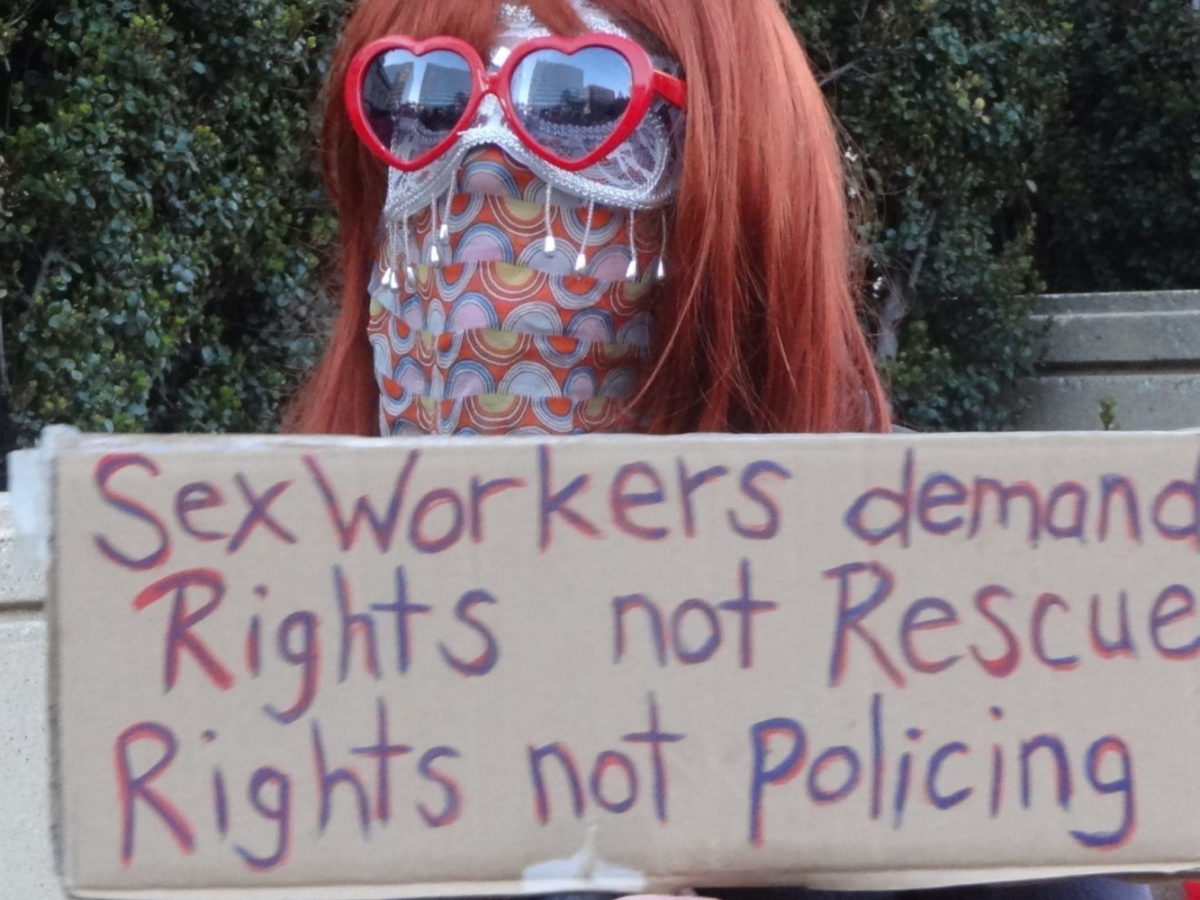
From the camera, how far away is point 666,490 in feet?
3.70

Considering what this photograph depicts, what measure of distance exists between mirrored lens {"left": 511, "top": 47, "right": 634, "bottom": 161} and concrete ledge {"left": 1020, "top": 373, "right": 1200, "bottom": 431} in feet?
18.6

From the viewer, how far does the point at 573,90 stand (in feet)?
4.65

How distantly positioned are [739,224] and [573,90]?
7.7 inches

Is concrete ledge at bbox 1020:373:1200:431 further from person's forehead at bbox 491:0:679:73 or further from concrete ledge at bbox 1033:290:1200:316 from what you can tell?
person's forehead at bbox 491:0:679:73

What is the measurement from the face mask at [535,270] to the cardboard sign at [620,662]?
350mm

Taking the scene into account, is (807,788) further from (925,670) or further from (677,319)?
(677,319)

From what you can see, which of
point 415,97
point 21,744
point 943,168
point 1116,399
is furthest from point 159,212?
point 1116,399

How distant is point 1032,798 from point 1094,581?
0.16 m

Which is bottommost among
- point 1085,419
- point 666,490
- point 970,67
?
point 1085,419

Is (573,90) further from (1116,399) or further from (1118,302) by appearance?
(1118,302)

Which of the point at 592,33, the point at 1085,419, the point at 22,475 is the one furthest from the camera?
the point at 1085,419

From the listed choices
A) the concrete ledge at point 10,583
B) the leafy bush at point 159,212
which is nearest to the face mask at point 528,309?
the concrete ledge at point 10,583

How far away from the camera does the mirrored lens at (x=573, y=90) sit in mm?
1418

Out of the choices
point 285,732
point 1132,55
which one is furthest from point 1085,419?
point 285,732
